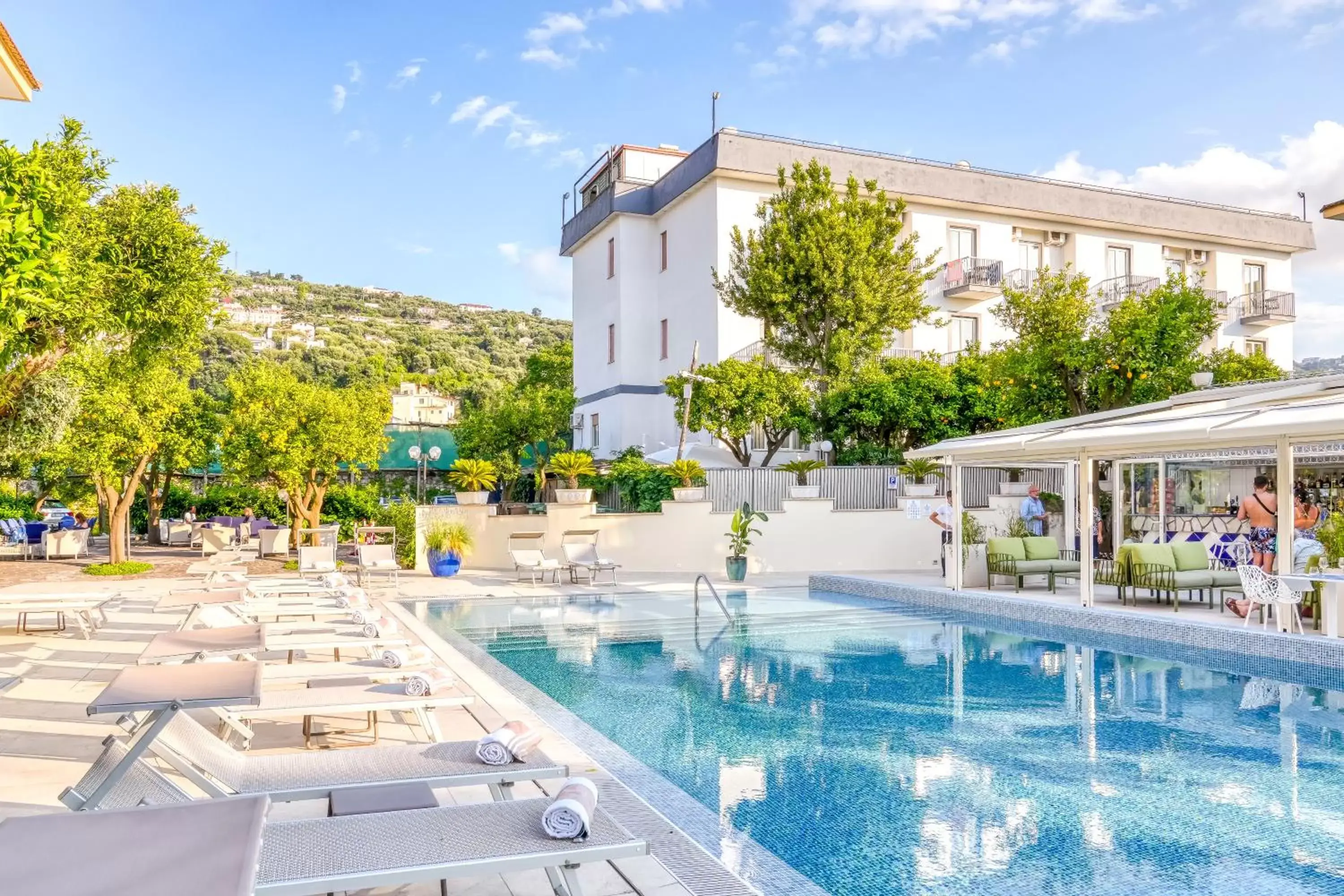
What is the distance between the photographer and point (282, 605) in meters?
9.78

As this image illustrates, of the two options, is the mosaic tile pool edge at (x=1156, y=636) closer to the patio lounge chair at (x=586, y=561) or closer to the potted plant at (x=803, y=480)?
the potted plant at (x=803, y=480)

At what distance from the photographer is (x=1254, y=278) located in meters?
33.9

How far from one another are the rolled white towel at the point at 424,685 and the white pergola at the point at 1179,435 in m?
8.26

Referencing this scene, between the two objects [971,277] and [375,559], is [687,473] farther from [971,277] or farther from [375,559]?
[971,277]

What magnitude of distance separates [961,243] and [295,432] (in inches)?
791

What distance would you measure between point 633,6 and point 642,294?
10367mm

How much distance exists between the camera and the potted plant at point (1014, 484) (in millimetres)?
19938

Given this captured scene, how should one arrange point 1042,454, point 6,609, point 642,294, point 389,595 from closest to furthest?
point 6,609 < point 1042,454 < point 389,595 < point 642,294

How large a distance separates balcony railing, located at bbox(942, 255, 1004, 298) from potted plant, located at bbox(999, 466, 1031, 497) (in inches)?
353

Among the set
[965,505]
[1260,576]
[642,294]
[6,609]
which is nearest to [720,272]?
[642,294]

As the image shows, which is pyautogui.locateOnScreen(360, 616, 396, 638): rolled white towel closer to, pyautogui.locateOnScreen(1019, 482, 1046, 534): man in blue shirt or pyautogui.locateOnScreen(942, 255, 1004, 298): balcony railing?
pyautogui.locateOnScreen(1019, 482, 1046, 534): man in blue shirt

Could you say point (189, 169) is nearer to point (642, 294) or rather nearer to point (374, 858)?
point (642, 294)

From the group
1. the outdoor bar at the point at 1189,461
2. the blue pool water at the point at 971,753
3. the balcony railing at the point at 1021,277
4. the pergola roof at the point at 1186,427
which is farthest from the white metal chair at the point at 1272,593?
the balcony railing at the point at 1021,277

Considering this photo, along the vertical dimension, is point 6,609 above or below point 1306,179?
below
